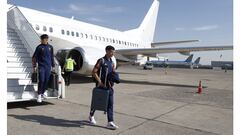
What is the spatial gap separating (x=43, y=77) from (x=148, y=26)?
883 inches

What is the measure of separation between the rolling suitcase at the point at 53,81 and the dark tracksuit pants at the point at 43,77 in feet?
0.53

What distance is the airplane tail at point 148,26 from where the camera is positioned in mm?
25788

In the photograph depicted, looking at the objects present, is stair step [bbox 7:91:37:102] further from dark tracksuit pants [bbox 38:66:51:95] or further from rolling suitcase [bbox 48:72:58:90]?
rolling suitcase [bbox 48:72:58:90]

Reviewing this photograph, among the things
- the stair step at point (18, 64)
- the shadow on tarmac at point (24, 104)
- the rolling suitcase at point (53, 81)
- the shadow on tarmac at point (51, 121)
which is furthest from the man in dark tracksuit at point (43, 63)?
the stair step at point (18, 64)

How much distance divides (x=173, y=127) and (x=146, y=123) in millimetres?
595

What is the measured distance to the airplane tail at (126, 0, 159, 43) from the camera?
25788mm

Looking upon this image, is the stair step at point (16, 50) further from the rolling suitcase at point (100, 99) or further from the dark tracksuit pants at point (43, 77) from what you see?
the rolling suitcase at point (100, 99)

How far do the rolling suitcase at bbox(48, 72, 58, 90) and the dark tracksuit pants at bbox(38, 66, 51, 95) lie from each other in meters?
0.16

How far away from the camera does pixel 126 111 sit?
6.56m

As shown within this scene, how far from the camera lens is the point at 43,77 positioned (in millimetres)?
6551

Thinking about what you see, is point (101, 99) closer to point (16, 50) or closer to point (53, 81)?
point (53, 81)

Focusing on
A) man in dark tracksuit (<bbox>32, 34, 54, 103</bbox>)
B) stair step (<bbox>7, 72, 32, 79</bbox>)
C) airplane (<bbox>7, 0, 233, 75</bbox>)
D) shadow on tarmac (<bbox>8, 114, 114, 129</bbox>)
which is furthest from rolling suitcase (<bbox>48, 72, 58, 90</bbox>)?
airplane (<bbox>7, 0, 233, 75</bbox>)
